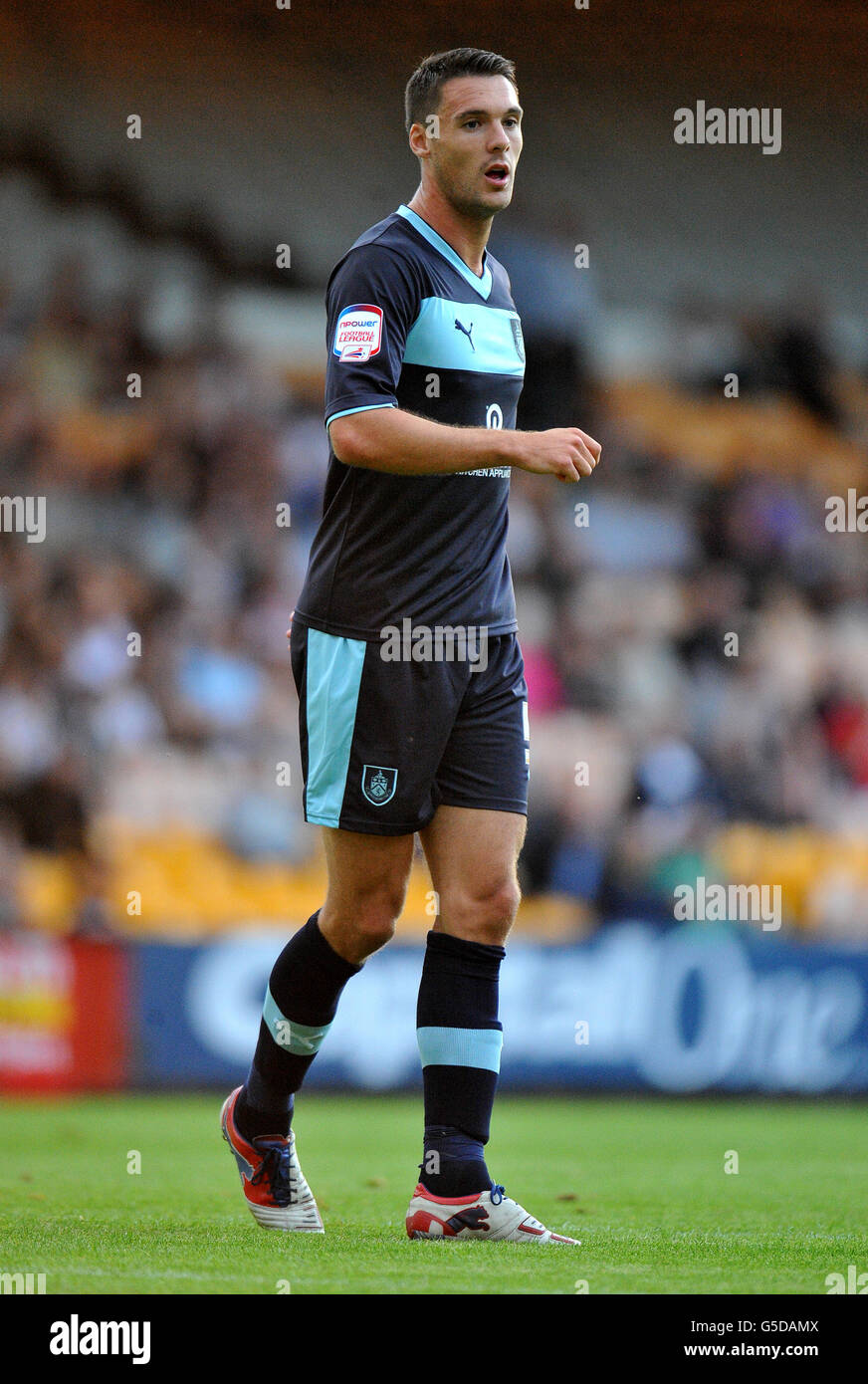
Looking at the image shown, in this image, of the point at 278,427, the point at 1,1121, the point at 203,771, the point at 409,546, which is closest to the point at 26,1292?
the point at 409,546

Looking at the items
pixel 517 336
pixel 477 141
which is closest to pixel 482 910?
pixel 517 336

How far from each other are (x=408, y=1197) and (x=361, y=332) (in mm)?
2399

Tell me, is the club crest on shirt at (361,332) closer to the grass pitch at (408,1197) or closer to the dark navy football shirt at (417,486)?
the dark navy football shirt at (417,486)

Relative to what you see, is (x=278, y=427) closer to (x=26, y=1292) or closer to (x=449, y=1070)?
(x=449, y=1070)

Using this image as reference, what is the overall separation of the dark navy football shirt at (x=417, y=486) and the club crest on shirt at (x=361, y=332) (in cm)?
3

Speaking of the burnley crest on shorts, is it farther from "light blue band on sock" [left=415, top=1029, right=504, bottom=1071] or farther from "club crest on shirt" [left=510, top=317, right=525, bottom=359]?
"club crest on shirt" [left=510, top=317, right=525, bottom=359]

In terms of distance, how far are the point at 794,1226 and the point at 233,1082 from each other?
5336 millimetres

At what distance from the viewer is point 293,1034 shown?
14.4 ft

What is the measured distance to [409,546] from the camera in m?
4.27

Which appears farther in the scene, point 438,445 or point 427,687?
point 427,687

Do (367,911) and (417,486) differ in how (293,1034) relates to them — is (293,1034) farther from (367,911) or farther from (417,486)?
(417,486)

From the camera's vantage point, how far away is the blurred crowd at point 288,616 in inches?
412

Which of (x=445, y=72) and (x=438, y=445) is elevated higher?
(x=445, y=72)

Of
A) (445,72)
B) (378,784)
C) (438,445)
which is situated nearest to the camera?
(438,445)
